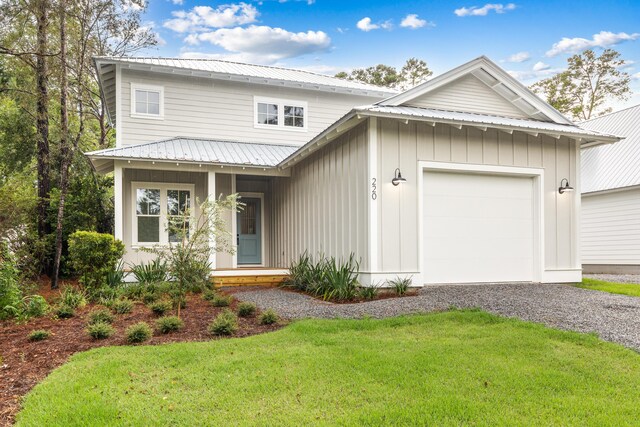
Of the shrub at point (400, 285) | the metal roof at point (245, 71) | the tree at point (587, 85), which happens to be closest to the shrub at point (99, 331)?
the shrub at point (400, 285)

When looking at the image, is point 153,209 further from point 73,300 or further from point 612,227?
point 612,227

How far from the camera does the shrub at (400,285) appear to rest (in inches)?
305

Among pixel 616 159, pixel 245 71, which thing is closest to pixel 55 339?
pixel 245 71

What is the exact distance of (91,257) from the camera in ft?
27.5

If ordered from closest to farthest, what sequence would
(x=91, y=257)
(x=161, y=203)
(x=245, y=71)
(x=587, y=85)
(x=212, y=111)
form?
(x=91, y=257) < (x=161, y=203) < (x=212, y=111) < (x=245, y=71) < (x=587, y=85)

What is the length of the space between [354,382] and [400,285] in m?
4.33

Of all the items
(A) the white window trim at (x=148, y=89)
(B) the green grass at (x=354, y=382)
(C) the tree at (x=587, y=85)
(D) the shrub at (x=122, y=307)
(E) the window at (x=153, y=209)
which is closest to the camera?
(B) the green grass at (x=354, y=382)

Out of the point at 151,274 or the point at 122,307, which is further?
the point at 151,274

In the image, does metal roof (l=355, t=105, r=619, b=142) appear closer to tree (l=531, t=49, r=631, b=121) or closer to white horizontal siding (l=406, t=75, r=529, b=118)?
white horizontal siding (l=406, t=75, r=529, b=118)

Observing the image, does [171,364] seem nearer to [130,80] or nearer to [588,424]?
[588,424]

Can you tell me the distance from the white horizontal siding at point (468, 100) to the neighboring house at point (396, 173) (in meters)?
0.03

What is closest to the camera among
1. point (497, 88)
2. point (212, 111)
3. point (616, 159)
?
point (497, 88)

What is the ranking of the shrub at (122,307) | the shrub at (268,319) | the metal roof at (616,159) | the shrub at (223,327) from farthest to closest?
the metal roof at (616,159) → the shrub at (122,307) → the shrub at (268,319) → the shrub at (223,327)

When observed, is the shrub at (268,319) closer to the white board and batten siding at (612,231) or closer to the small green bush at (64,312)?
the small green bush at (64,312)
